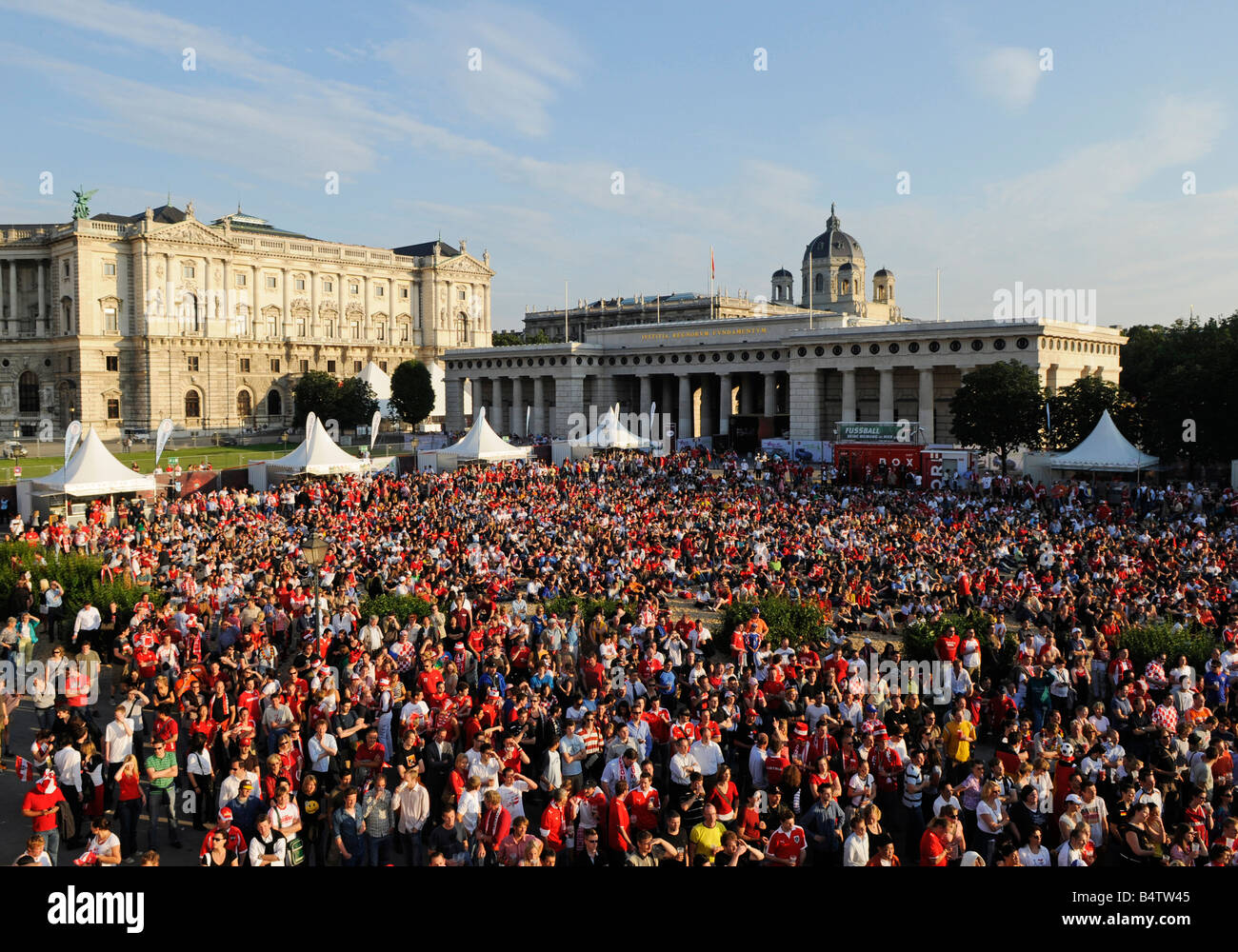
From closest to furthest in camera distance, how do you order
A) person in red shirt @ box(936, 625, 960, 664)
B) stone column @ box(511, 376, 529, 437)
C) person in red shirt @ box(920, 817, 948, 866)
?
1. person in red shirt @ box(920, 817, 948, 866)
2. person in red shirt @ box(936, 625, 960, 664)
3. stone column @ box(511, 376, 529, 437)

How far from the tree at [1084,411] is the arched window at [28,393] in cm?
7885

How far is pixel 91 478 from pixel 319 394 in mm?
44433

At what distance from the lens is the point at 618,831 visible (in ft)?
27.0

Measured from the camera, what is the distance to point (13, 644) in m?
14.4

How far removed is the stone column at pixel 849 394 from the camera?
59.2m

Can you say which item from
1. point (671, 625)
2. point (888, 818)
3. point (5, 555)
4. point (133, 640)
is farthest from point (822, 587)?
point (5, 555)

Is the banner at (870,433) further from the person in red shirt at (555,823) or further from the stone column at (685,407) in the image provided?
the person in red shirt at (555,823)

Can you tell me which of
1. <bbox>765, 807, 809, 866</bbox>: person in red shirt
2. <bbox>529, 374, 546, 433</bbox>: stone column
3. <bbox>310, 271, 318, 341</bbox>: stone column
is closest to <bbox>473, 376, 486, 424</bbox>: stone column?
<bbox>529, 374, 546, 433</bbox>: stone column

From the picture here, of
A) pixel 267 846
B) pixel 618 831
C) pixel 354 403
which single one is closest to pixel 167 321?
pixel 354 403

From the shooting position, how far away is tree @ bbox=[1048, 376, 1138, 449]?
41750 millimetres

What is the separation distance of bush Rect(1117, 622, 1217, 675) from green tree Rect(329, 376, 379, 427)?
63.2 m

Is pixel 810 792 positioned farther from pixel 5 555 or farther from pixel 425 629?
pixel 5 555

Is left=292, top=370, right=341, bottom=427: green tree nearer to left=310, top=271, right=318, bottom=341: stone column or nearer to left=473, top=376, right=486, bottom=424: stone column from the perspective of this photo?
left=473, top=376, right=486, bottom=424: stone column

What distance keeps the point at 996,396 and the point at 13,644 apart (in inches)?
1559
